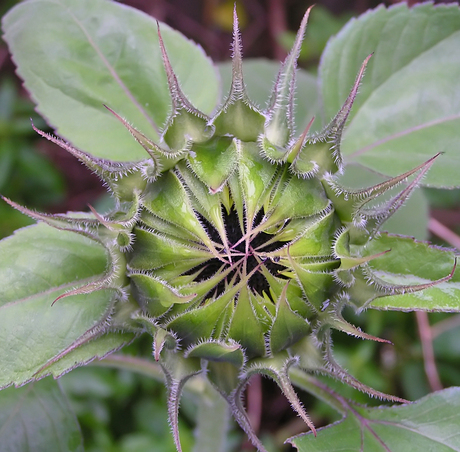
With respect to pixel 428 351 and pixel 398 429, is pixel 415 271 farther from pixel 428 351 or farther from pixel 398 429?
pixel 428 351

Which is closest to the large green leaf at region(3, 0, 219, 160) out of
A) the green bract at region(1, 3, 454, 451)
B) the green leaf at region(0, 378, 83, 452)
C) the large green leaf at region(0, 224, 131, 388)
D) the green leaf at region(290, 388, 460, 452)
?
the large green leaf at region(0, 224, 131, 388)

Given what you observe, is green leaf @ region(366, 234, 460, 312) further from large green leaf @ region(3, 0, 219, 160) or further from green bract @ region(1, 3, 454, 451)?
large green leaf @ region(3, 0, 219, 160)

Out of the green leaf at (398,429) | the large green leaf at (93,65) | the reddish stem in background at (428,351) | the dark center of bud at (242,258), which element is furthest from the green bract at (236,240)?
the reddish stem in background at (428,351)

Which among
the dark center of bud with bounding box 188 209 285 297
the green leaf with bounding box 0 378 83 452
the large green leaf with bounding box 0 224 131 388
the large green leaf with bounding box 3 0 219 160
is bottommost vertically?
the green leaf with bounding box 0 378 83 452

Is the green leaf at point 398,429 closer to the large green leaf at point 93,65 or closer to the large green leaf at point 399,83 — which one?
the large green leaf at point 399,83

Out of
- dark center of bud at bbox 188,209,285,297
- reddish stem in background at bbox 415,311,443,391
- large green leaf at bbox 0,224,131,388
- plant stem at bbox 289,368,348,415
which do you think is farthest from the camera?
reddish stem in background at bbox 415,311,443,391

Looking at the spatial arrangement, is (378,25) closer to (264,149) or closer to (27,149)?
(264,149)
